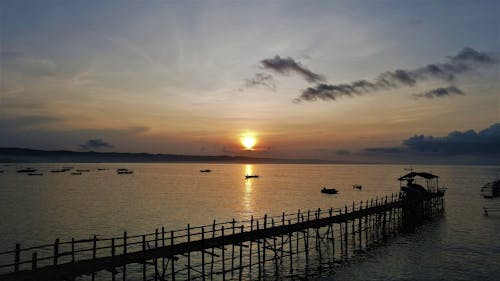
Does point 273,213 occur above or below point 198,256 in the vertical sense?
below

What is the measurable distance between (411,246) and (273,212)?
35.5 m

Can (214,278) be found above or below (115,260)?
below

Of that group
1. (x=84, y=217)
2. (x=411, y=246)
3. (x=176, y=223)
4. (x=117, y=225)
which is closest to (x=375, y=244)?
(x=411, y=246)

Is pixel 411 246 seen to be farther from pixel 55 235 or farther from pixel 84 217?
pixel 84 217

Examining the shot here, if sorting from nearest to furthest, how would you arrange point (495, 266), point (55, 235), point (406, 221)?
point (495, 266) < point (55, 235) < point (406, 221)

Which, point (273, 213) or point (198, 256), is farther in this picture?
point (273, 213)

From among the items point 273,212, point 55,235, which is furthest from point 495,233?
point 55,235

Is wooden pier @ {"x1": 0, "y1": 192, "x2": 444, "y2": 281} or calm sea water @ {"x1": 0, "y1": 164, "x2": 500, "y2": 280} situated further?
calm sea water @ {"x1": 0, "y1": 164, "x2": 500, "y2": 280}

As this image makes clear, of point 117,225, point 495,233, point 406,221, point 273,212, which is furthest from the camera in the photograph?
point 273,212

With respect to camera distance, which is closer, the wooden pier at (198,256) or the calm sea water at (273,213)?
the wooden pier at (198,256)

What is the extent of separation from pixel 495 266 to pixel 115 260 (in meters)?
35.1

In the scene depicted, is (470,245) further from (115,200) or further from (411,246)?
(115,200)

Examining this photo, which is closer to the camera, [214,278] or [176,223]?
[214,278]

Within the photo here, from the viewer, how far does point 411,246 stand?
152 ft
